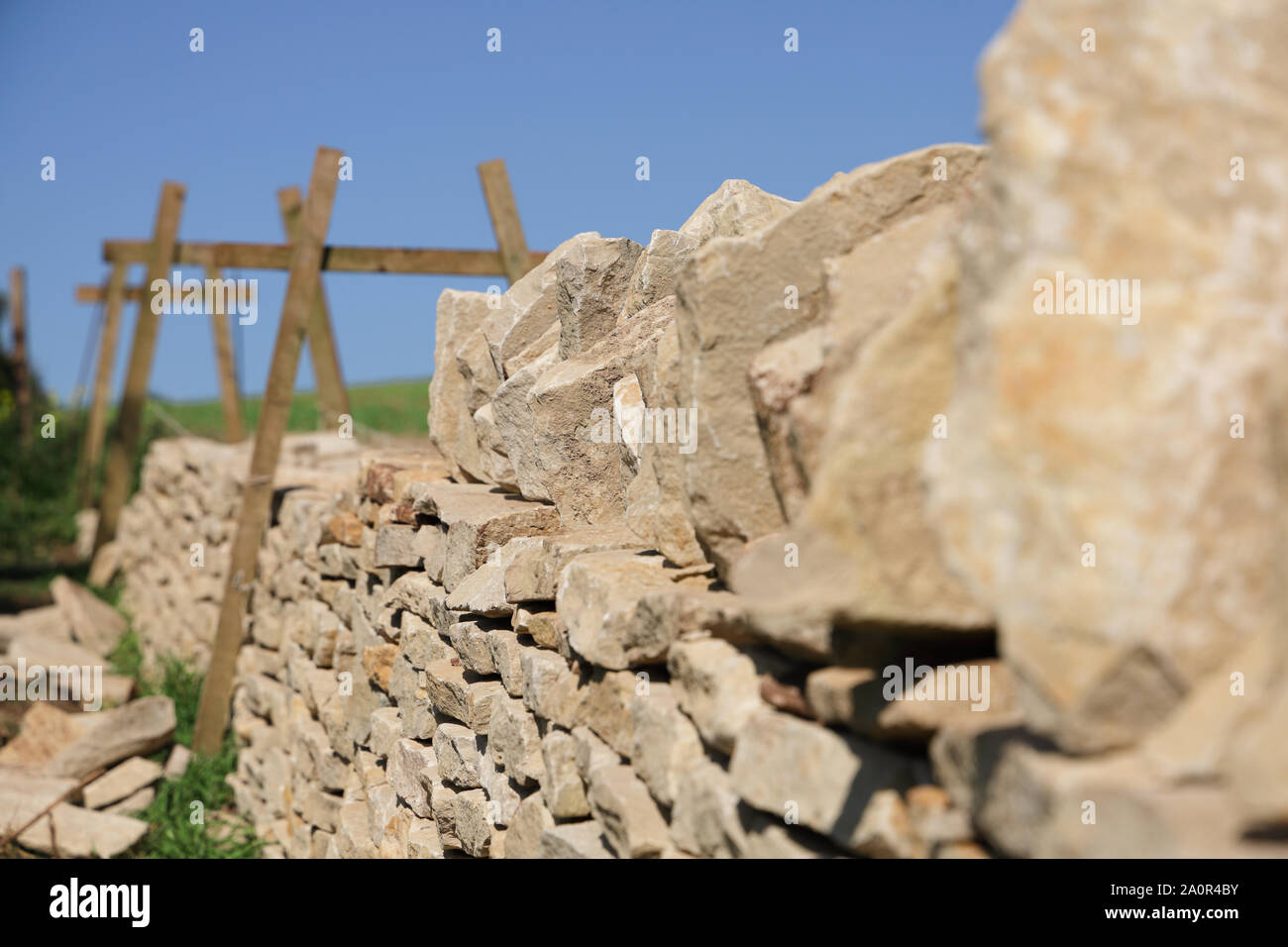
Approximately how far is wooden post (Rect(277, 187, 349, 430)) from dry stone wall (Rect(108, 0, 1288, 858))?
5171mm

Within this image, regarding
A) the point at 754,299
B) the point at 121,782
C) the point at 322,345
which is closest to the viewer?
the point at 754,299

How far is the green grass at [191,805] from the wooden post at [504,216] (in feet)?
11.9

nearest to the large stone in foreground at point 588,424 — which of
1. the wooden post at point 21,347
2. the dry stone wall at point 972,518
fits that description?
the dry stone wall at point 972,518

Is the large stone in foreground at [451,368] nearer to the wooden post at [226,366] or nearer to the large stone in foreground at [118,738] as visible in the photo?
the large stone in foreground at [118,738]

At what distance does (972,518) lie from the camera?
1.49 metres

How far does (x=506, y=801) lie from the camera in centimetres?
339

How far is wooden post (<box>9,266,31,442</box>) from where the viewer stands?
1477 cm

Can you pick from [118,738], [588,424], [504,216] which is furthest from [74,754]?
[588,424]

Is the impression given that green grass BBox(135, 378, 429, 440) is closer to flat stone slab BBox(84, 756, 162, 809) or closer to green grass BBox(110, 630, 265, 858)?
green grass BBox(110, 630, 265, 858)

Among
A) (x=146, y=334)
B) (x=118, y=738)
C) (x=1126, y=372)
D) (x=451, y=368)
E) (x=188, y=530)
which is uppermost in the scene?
(x=146, y=334)

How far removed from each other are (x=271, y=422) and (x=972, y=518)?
5.74 meters

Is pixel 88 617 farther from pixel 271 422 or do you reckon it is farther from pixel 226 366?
pixel 271 422

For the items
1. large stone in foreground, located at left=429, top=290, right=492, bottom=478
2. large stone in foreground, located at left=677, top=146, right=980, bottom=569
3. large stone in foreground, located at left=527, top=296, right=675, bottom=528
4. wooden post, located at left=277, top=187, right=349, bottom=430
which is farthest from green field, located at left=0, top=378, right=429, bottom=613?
large stone in foreground, located at left=677, top=146, right=980, bottom=569

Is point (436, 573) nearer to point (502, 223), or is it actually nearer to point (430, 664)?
point (430, 664)
